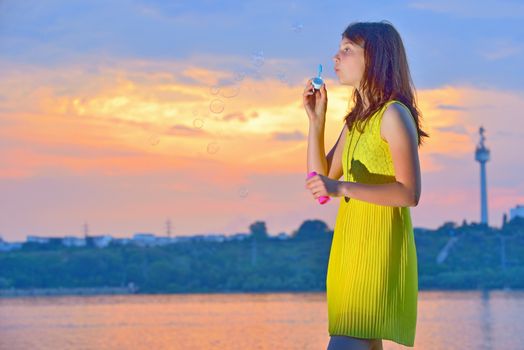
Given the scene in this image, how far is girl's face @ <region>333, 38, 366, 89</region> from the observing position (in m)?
4.07

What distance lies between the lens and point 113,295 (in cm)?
10200

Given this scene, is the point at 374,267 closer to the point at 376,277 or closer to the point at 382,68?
the point at 376,277

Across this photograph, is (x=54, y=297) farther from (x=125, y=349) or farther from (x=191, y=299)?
(x=125, y=349)

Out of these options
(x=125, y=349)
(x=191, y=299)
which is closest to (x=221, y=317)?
(x=125, y=349)

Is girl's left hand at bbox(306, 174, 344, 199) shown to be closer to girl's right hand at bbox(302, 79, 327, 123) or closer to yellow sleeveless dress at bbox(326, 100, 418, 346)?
yellow sleeveless dress at bbox(326, 100, 418, 346)

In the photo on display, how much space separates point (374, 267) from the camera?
3895mm

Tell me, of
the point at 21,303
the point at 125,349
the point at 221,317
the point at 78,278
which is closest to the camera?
the point at 125,349

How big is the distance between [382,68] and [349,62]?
0.11m

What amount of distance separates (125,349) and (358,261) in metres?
38.3

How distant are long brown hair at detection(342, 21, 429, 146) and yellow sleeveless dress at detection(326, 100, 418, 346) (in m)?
0.07

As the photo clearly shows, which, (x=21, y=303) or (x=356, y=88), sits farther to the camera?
(x=21, y=303)

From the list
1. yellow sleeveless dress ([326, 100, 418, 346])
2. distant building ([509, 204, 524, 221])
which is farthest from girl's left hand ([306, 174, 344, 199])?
distant building ([509, 204, 524, 221])

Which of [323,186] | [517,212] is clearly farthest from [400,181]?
[517,212]

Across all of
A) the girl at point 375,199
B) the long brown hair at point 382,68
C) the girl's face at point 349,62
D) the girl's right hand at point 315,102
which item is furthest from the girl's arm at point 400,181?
the girl's right hand at point 315,102
